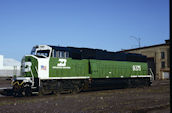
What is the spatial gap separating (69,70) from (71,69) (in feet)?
0.75

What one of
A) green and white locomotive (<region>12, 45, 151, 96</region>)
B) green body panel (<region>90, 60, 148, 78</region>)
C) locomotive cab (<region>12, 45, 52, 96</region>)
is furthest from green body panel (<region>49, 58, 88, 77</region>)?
green body panel (<region>90, 60, 148, 78</region>)

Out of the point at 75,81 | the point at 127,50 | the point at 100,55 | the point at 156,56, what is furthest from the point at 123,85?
the point at 127,50

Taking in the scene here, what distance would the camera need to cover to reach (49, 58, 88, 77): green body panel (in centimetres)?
1714

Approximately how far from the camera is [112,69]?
21938mm

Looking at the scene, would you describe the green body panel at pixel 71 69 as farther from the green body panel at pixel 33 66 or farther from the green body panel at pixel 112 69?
the green body panel at pixel 33 66

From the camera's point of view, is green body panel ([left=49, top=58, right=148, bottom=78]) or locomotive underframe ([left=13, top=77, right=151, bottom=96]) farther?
green body panel ([left=49, top=58, right=148, bottom=78])

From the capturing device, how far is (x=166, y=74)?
5512 cm

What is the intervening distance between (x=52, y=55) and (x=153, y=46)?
44.2 meters

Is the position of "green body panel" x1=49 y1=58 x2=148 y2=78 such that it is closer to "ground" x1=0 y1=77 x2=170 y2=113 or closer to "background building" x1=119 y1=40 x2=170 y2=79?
"ground" x1=0 y1=77 x2=170 y2=113

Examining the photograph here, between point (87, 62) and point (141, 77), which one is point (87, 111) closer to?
point (87, 62)

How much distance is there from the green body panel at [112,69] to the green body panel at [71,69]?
3.00 feet

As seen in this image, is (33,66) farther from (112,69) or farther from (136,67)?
(136,67)

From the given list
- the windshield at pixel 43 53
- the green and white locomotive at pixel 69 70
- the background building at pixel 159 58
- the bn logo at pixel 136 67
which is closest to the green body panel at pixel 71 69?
the green and white locomotive at pixel 69 70

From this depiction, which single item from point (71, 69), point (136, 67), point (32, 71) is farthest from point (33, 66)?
point (136, 67)
